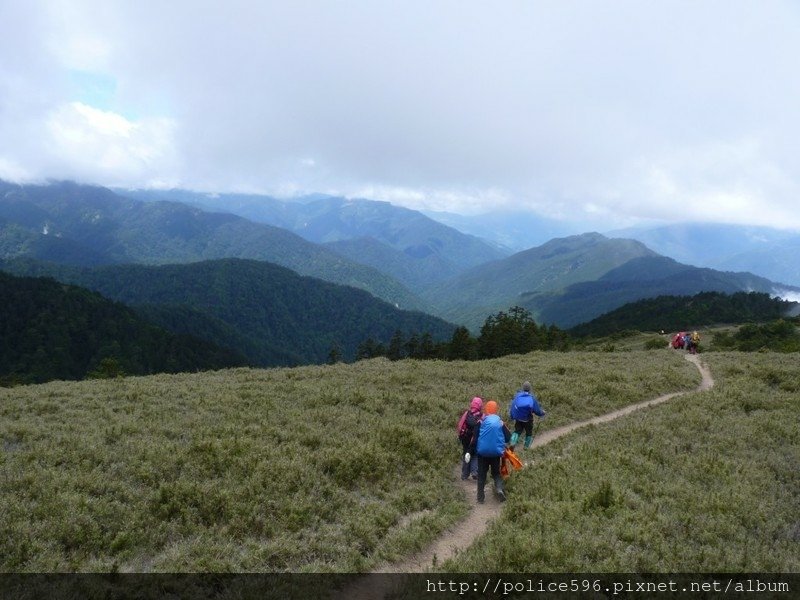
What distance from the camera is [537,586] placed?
7406 mm

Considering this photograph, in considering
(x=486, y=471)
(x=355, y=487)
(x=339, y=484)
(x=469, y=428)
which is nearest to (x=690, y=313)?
(x=469, y=428)

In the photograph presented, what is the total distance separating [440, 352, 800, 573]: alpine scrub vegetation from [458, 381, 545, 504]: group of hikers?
0.76m

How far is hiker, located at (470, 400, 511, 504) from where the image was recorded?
38.9 ft

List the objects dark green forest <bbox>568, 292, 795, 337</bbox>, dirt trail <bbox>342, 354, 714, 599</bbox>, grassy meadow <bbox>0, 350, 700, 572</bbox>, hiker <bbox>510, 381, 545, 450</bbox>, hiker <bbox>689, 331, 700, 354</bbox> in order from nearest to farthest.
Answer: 1. dirt trail <bbox>342, 354, 714, 599</bbox>
2. grassy meadow <bbox>0, 350, 700, 572</bbox>
3. hiker <bbox>510, 381, 545, 450</bbox>
4. hiker <bbox>689, 331, 700, 354</bbox>
5. dark green forest <bbox>568, 292, 795, 337</bbox>

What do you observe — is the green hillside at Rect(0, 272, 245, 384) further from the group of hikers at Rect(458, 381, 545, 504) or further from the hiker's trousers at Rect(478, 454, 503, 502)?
Result: the hiker's trousers at Rect(478, 454, 503, 502)

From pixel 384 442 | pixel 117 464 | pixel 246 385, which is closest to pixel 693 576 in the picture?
pixel 384 442

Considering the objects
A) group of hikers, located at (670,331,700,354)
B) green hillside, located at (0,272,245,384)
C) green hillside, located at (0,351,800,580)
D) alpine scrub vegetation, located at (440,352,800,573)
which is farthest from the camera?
green hillside, located at (0,272,245,384)

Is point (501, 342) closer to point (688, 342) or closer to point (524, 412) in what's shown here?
point (688, 342)

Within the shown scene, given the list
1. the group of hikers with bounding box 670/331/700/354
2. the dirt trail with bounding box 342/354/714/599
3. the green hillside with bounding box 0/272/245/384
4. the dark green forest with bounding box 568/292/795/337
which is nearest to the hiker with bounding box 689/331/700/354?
the group of hikers with bounding box 670/331/700/354

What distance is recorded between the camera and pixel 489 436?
1195 cm

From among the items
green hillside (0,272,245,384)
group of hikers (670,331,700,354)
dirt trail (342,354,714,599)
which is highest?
group of hikers (670,331,700,354)

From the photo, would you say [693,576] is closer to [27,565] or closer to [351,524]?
[351,524]

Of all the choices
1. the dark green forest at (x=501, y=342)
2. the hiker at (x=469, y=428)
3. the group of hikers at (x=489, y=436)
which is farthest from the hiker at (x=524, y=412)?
the dark green forest at (x=501, y=342)

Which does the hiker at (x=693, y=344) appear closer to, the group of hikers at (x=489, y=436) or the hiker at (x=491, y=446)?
the group of hikers at (x=489, y=436)
